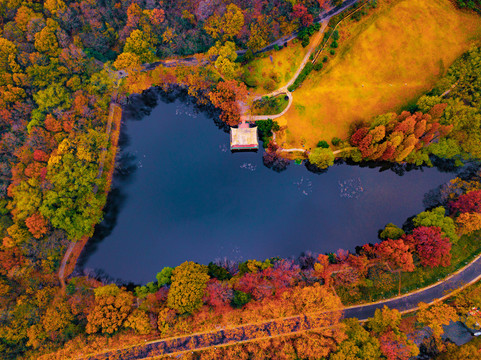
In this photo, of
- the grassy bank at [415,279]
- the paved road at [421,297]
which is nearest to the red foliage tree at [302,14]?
the grassy bank at [415,279]

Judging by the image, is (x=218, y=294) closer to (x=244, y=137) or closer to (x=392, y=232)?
(x=244, y=137)

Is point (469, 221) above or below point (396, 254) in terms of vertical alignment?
above

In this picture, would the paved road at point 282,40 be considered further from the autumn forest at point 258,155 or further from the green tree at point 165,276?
the green tree at point 165,276

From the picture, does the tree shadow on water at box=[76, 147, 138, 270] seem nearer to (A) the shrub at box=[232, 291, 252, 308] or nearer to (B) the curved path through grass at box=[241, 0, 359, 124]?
(B) the curved path through grass at box=[241, 0, 359, 124]

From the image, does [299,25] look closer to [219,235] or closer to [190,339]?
[219,235]

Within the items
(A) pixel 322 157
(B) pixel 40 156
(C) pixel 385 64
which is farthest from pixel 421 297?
(B) pixel 40 156
